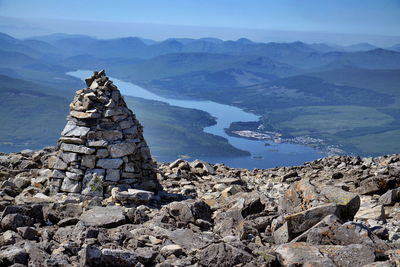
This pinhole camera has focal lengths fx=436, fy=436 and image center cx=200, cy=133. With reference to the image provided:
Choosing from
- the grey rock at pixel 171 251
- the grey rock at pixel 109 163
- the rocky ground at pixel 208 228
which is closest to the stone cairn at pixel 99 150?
the grey rock at pixel 109 163

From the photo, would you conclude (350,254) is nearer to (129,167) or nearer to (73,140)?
(129,167)

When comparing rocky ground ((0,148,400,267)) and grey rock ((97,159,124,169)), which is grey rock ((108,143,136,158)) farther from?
rocky ground ((0,148,400,267))

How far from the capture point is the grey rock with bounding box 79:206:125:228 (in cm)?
1044

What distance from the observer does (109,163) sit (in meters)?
16.0

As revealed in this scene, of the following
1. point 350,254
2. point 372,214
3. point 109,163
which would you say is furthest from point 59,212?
point 372,214

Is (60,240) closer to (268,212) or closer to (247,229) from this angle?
(247,229)

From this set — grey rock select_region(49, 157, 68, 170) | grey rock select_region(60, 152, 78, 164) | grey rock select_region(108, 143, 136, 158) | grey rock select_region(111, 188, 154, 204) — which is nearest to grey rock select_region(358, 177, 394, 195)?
grey rock select_region(111, 188, 154, 204)

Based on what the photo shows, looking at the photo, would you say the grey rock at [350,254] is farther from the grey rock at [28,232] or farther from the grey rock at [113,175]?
the grey rock at [113,175]

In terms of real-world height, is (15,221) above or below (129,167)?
above

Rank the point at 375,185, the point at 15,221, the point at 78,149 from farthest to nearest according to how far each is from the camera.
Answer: the point at 78,149 → the point at 375,185 → the point at 15,221

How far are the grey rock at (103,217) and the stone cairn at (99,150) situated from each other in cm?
425

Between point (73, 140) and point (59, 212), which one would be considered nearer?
point (59, 212)

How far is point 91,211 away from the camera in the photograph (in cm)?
1136

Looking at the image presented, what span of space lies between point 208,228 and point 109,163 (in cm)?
592
